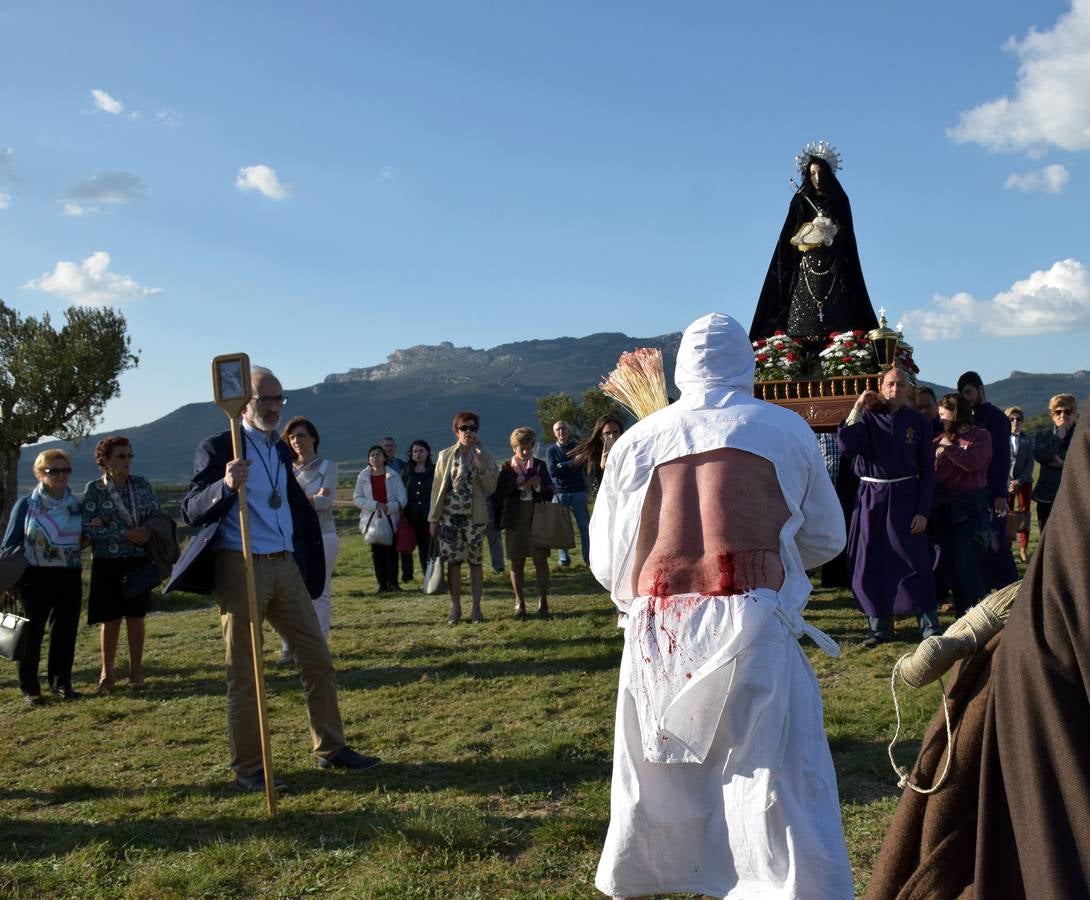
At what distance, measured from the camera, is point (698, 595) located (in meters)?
3.28

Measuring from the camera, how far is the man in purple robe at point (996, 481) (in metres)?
8.70

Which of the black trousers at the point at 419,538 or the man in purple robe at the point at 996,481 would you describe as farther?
the black trousers at the point at 419,538

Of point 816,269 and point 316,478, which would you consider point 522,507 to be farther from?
point 816,269

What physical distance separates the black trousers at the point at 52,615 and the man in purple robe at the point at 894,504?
6313mm

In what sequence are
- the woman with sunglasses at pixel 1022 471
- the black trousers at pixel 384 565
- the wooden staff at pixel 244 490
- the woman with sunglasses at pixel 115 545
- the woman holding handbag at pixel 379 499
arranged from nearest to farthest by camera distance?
the wooden staff at pixel 244 490, the woman with sunglasses at pixel 115 545, the woman with sunglasses at pixel 1022 471, the woman holding handbag at pixel 379 499, the black trousers at pixel 384 565

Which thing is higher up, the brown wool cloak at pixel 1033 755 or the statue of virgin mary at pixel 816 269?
the statue of virgin mary at pixel 816 269

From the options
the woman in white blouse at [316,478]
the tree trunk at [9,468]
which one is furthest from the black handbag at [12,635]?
the tree trunk at [9,468]

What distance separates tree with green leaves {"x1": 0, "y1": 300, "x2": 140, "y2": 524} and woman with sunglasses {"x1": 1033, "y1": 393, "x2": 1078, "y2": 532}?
40.3m

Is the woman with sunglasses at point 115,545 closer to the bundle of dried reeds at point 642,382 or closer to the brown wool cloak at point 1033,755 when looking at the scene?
the bundle of dried reeds at point 642,382

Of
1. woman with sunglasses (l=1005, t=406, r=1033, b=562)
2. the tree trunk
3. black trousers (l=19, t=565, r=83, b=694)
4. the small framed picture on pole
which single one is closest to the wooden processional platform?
woman with sunglasses (l=1005, t=406, r=1033, b=562)

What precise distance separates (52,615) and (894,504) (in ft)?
22.5

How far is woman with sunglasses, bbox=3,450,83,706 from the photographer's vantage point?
8352 millimetres

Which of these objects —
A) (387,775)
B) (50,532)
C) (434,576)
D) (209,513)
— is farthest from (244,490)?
(434,576)

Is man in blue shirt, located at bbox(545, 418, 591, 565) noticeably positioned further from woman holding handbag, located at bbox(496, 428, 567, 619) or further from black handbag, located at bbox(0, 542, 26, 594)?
black handbag, located at bbox(0, 542, 26, 594)
